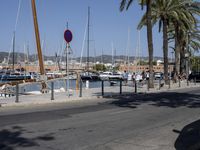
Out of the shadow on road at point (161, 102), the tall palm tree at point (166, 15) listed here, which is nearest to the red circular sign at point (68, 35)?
the shadow on road at point (161, 102)

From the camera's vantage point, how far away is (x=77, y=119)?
1277 centimetres

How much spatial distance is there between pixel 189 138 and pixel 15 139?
419 cm

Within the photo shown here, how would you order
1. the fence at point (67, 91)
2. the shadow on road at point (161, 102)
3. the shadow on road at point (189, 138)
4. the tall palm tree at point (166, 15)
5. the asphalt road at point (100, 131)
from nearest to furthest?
the shadow on road at point (189, 138) < the asphalt road at point (100, 131) < the shadow on road at point (161, 102) < the fence at point (67, 91) < the tall palm tree at point (166, 15)

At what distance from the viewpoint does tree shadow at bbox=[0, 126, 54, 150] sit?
8.15 metres

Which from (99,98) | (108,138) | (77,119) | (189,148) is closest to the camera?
(189,148)

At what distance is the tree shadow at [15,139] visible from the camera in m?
8.15

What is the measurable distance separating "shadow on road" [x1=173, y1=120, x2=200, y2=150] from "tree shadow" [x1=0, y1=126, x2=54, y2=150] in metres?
3.06

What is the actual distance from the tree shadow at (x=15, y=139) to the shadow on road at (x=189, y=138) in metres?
3.06

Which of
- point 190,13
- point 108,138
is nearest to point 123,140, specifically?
point 108,138

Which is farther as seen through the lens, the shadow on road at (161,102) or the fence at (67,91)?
the fence at (67,91)

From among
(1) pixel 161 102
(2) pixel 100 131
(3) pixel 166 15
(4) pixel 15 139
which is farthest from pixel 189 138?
(3) pixel 166 15

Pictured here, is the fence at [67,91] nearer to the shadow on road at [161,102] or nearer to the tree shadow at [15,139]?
the shadow on road at [161,102]

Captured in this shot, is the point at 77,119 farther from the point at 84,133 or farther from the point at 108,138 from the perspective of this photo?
the point at 108,138

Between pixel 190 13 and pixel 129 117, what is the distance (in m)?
36.7
